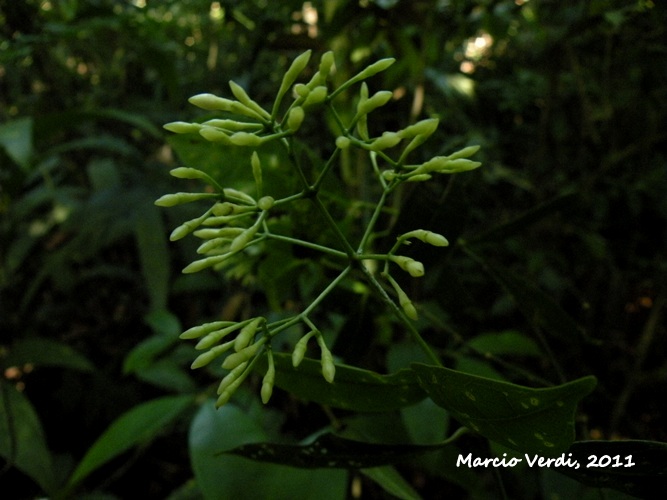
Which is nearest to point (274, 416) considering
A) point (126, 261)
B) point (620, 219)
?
point (126, 261)

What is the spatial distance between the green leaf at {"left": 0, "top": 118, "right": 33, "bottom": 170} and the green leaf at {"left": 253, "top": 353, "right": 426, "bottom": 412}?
759mm

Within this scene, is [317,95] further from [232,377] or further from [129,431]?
[129,431]

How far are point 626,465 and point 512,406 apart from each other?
132mm

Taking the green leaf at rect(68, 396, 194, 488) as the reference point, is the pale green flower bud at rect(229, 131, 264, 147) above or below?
above

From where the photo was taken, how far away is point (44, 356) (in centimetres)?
127

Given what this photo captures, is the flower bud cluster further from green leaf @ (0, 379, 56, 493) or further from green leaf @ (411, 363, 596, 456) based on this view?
green leaf @ (0, 379, 56, 493)

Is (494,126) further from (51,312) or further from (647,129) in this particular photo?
Result: (51,312)

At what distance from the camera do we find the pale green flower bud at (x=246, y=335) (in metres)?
0.43

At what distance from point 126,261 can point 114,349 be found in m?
0.34

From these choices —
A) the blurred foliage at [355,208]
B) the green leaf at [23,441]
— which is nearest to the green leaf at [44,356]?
the blurred foliage at [355,208]

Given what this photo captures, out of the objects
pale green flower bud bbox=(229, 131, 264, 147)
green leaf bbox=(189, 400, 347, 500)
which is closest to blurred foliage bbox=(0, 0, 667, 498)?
green leaf bbox=(189, 400, 347, 500)

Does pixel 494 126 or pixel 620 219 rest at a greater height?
pixel 494 126

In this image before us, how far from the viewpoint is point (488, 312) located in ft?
5.17

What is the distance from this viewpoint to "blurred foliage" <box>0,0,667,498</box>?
0.84m
